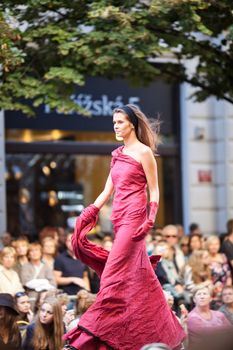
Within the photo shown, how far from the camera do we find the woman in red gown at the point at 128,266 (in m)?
7.73

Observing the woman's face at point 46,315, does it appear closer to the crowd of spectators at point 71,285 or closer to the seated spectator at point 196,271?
the crowd of spectators at point 71,285

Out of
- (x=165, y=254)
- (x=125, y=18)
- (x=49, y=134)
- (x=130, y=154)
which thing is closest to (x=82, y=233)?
(x=130, y=154)

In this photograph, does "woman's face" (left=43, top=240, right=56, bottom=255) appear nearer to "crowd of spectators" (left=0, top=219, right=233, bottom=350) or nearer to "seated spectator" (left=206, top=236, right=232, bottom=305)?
"crowd of spectators" (left=0, top=219, right=233, bottom=350)

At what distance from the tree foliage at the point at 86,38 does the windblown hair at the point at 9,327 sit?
3.73m

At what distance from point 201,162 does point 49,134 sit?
10.7 feet

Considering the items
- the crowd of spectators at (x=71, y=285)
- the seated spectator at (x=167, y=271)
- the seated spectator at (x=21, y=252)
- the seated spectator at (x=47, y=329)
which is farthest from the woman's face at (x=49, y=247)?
the seated spectator at (x=47, y=329)

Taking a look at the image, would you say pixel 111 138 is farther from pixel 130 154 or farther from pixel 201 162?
pixel 130 154

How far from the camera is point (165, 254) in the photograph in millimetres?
13859

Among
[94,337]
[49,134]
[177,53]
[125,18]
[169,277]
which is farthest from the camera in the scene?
[49,134]

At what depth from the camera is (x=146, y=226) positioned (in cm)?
764

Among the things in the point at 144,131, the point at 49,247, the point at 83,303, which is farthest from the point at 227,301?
the point at 144,131

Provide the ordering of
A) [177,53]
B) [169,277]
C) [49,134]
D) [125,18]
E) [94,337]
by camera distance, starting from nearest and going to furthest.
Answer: [94,337] → [125,18] → [169,277] → [177,53] → [49,134]

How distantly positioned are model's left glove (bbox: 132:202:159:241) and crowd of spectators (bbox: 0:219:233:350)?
1.45 m

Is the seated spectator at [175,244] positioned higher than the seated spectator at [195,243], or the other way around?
the seated spectator at [175,244]
